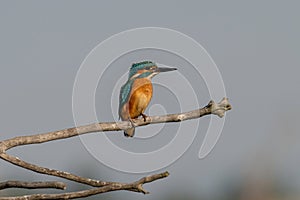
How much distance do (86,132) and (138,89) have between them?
1.75 metres

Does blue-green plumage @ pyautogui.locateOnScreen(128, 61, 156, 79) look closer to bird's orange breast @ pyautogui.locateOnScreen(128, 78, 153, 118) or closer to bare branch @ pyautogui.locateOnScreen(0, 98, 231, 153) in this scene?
bird's orange breast @ pyautogui.locateOnScreen(128, 78, 153, 118)

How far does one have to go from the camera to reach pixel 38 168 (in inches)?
134

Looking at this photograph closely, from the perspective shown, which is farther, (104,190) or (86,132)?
(86,132)

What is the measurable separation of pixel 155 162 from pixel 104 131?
0.25m

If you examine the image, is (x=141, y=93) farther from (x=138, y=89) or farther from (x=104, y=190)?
(x=104, y=190)

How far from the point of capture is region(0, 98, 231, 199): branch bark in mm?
3258

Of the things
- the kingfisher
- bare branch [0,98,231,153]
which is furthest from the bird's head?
bare branch [0,98,231,153]

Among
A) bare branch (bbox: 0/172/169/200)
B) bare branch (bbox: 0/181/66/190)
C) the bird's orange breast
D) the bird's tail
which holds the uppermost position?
the bird's orange breast

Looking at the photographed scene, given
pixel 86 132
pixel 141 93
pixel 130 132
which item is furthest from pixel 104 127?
pixel 141 93

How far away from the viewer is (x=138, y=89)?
17.2 ft

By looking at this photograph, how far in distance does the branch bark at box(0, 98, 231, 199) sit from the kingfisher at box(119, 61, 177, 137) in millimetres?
1130

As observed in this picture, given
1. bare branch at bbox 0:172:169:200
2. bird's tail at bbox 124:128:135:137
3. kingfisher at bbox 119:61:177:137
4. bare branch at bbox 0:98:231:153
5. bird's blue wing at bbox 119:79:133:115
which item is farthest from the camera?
bird's blue wing at bbox 119:79:133:115

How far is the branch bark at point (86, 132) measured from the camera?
326 centimetres

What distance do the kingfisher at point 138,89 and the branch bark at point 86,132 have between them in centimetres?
113
